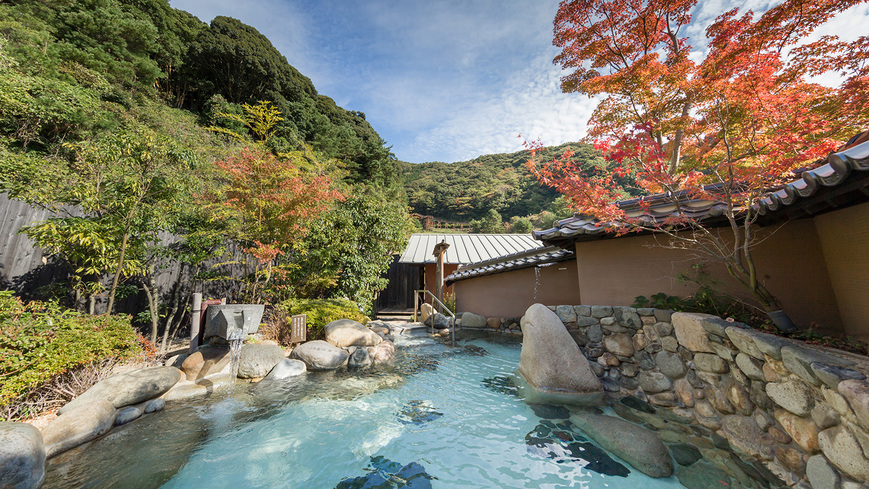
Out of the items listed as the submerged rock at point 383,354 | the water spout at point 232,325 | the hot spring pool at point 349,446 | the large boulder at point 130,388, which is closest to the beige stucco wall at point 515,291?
the hot spring pool at point 349,446

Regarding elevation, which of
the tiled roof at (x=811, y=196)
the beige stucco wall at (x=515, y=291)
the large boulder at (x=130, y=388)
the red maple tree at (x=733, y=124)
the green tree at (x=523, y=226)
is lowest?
the large boulder at (x=130, y=388)

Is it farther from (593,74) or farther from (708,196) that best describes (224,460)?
(593,74)

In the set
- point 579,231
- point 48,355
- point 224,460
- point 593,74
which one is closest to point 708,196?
point 579,231

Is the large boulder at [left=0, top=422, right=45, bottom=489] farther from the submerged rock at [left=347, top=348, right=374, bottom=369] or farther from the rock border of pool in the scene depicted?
the submerged rock at [left=347, top=348, right=374, bottom=369]

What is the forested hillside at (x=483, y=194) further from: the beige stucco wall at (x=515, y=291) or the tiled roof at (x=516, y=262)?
the tiled roof at (x=516, y=262)

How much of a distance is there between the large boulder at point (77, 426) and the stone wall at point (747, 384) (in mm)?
6279

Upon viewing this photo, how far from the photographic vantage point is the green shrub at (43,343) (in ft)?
9.09

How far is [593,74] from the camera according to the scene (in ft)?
21.4

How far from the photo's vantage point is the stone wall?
1.78 meters

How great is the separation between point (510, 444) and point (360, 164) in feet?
68.0

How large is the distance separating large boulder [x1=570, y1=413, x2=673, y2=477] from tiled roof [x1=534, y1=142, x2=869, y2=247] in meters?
2.43

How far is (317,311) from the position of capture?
673 cm

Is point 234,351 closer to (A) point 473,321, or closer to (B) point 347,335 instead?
(B) point 347,335

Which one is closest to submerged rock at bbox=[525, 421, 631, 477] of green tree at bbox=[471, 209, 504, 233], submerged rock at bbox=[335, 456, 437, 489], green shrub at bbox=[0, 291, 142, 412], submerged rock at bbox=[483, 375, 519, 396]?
submerged rock at bbox=[483, 375, 519, 396]
